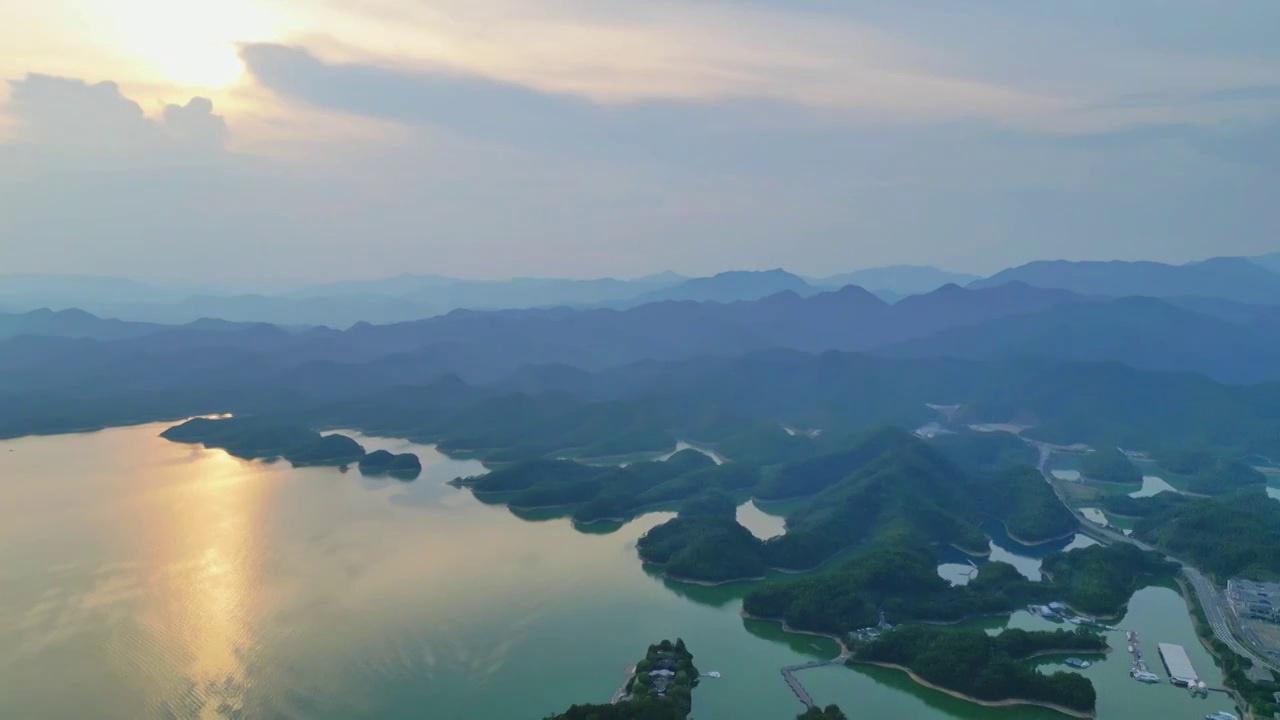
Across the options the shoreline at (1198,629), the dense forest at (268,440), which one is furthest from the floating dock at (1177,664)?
the dense forest at (268,440)

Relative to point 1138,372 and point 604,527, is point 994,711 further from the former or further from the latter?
point 1138,372

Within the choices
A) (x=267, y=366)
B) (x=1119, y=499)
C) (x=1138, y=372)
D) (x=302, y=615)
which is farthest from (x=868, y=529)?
(x=267, y=366)

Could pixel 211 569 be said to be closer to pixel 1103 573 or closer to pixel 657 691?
pixel 657 691

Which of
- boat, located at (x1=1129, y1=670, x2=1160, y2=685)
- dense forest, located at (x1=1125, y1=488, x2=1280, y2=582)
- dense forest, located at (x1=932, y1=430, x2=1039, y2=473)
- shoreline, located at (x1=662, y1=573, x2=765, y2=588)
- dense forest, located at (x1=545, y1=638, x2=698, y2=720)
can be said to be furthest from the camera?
dense forest, located at (x1=932, y1=430, x2=1039, y2=473)

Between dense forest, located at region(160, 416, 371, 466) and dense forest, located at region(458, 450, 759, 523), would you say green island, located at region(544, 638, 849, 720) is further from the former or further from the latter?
dense forest, located at region(160, 416, 371, 466)

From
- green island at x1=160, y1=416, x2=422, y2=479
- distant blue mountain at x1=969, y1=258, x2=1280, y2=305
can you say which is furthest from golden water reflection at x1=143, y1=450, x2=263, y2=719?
distant blue mountain at x1=969, y1=258, x2=1280, y2=305

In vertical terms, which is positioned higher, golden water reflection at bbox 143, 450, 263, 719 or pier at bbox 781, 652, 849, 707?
golden water reflection at bbox 143, 450, 263, 719

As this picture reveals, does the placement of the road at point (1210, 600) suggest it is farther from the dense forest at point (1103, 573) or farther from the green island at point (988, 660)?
the green island at point (988, 660)
